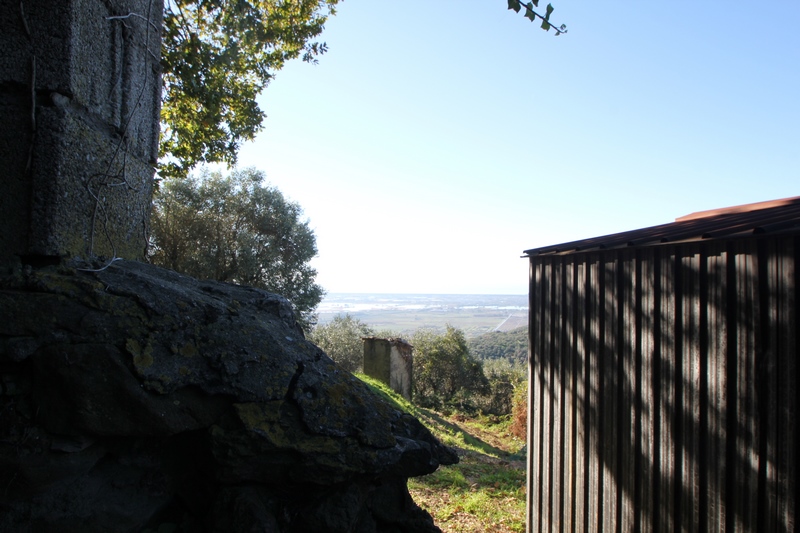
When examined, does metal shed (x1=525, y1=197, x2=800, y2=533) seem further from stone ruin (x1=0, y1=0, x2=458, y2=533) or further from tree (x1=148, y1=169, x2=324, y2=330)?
tree (x1=148, y1=169, x2=324, y2=330)

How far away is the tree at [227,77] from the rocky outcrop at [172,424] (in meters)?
4.65

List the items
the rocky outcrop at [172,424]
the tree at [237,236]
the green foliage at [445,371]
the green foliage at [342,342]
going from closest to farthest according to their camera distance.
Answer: the rocky outcrop at [172,424] < the tree at [237,236] < the green foliage at [342,342] < the green foliage at [445,371]

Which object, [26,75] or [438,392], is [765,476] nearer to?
→ [26,75]

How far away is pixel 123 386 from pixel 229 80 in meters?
7.59

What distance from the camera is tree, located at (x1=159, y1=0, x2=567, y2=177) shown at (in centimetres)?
607

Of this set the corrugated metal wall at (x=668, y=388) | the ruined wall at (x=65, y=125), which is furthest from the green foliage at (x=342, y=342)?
the ruined wall at (x=65, y=125)

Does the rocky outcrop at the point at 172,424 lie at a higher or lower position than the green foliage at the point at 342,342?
higher

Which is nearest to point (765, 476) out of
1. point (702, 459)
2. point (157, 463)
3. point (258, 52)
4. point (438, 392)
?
point (702, 459)

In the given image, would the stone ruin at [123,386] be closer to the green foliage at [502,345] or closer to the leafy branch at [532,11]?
the leafy branch at [532,11]

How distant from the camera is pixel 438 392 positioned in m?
26.3

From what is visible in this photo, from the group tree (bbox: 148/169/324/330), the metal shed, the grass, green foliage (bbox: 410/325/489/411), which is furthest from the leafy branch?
green foliage (bbox: 410/325/489/411)

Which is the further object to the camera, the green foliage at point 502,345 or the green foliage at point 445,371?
the green foliage at point 502,345

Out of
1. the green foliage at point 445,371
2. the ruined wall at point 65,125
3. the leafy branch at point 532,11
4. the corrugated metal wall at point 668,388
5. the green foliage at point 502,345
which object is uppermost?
the leafy branch at point 532,11

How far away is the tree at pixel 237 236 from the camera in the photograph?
15.8 m
